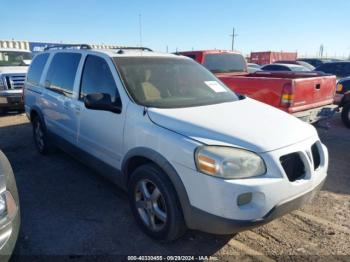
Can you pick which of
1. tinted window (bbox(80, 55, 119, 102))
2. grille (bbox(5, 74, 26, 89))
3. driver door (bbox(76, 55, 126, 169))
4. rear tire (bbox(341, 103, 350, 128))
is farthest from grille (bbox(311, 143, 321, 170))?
grille (bbox(5, 74, 26, 89))

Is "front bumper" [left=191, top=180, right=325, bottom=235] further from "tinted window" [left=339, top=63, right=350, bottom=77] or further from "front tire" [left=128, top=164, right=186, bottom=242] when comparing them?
"tinted window" [left=339, top=63, right=350, bottom=77]

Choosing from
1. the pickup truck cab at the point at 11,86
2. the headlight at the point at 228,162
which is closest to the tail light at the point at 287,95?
the headlight at the point at 228,162

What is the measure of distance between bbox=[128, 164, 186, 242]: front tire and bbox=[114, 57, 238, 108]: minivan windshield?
74cm

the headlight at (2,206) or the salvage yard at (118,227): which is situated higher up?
the headlight at (2,206)

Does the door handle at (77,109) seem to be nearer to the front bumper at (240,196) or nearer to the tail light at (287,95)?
the front bumper at (240,196)

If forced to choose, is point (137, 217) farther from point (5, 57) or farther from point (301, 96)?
point (5, 57)

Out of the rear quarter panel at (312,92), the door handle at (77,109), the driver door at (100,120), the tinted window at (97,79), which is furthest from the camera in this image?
the rear quarter panel at (312,92)

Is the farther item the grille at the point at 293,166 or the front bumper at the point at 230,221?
the grille at the point at 293,166

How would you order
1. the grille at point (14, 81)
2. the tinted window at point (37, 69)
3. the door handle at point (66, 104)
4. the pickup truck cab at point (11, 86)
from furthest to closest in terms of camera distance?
1. the grille at point (14, 81)
2. the pickup truck cab at point (11, 86)
3. the tinted window at point (37, 69)
4. the door handle at point (66, 104)

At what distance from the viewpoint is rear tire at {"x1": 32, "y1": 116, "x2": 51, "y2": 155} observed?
17.4ft

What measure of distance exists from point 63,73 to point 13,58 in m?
7.34

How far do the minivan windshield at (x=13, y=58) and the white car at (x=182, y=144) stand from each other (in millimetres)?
7168

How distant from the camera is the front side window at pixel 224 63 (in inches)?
316

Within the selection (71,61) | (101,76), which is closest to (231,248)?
(101,76)
